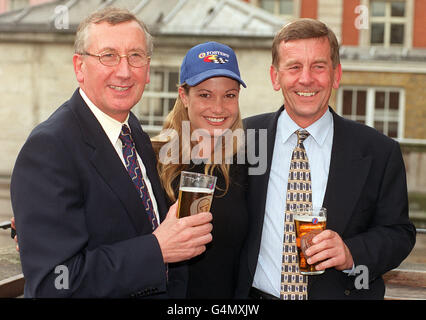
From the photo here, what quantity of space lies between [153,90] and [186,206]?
14.8 metres

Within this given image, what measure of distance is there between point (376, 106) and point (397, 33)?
431 centimetres

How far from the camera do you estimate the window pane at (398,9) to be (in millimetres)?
19875

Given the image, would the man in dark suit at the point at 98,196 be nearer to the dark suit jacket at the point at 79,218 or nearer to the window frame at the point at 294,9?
the dark suit jacket at the point at 79,218

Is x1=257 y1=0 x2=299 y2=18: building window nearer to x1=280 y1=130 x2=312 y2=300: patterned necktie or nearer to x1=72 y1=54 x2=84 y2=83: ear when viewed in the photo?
x1=280 y1=130 x2=312 y2=300: patterned necktie

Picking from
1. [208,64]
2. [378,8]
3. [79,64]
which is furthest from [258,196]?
[378,8]

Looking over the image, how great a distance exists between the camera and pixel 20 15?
16.8 metres

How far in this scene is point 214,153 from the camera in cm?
292

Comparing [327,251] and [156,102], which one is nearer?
[327,251]

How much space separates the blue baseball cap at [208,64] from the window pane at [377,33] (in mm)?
18449

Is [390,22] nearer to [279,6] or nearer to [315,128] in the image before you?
[279,6]

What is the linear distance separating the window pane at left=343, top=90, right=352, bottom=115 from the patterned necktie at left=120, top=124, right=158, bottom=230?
15.7 metres

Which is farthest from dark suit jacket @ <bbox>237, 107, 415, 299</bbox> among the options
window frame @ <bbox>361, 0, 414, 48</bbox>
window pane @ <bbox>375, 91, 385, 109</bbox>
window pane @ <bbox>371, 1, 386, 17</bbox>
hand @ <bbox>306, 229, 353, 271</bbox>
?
window pane @ <bbox>371, 1, 386, 17</bbox>

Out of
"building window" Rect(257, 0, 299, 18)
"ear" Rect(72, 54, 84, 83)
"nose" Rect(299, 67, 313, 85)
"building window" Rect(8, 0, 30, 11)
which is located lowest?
"ear" Rect(72, 54, 84, 83)

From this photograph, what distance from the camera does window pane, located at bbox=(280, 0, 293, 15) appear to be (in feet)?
66.0
